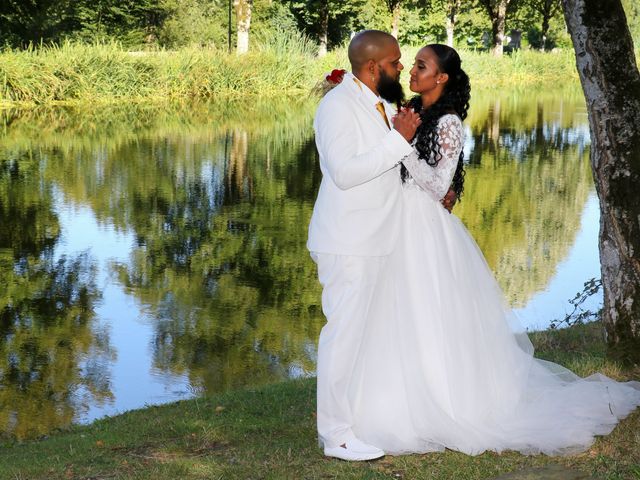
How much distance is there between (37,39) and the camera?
49.7 m

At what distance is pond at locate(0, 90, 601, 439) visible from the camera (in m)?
9.56

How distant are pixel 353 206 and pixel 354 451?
124 centimetres

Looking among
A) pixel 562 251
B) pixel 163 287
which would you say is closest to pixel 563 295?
pixel 562 251

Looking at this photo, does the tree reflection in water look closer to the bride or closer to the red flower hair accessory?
the bride

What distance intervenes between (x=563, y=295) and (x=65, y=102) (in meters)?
27.0

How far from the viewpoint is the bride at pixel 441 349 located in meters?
5.05

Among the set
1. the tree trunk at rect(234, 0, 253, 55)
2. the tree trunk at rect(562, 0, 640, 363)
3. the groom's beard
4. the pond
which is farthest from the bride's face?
the tree trunk at rect(234, 0, 253, 55)

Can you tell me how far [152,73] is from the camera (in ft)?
128

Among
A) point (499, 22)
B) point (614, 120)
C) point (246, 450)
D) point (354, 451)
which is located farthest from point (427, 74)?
point (499, 22)

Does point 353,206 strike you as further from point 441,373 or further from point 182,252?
point 182,252

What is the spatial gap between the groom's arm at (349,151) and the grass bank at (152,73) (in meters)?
31.0

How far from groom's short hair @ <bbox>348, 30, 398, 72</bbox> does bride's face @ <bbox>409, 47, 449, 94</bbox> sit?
0.22 m

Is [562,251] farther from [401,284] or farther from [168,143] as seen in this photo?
[168,143]

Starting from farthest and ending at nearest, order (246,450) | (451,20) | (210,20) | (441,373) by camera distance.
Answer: (210,20), (451,20), (246,450), (441,373)
